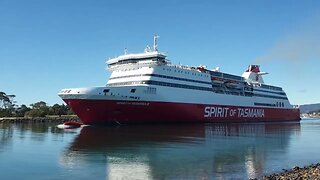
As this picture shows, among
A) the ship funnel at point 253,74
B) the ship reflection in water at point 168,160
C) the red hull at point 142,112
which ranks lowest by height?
the ship reflection in water at point 168,160

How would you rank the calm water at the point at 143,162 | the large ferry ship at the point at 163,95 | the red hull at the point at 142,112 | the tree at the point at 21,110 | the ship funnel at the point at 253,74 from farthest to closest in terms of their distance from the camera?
the tree at the point at 21,110
the ship funnel at the point at 253,74
the large ferry ship at the point at 163,95
the red hull at the point at 142,112
the calm water at the point at 143,162

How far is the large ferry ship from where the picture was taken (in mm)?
46156

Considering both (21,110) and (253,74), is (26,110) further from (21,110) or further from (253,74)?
(253,74)

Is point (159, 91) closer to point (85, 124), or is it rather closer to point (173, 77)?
point (173, 77)

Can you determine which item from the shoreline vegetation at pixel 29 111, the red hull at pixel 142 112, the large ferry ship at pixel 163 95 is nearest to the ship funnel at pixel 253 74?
the large ferry ship at pixel 163 95

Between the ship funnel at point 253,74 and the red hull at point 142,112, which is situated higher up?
the ship funnel at point 253,74

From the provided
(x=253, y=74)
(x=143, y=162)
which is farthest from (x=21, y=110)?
(x=143, y=162)

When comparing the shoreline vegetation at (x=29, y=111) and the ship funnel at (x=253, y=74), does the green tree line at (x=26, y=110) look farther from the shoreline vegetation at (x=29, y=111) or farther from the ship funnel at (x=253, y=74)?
the ship funnel at (x=253, y=74)

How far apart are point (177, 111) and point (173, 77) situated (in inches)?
216

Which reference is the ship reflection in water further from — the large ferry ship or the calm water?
the large ferry ship

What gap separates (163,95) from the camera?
51.3 meters

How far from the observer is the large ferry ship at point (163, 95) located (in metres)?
46.2

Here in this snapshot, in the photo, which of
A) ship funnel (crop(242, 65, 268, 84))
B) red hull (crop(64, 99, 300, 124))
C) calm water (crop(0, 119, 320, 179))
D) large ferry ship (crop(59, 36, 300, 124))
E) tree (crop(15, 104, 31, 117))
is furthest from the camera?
tree (crop(15, 104, 31, 117))

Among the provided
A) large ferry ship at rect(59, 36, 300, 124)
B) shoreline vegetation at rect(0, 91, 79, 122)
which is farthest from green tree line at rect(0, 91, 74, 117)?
large ferry ship at rect(59, 36, 300, 124)
